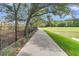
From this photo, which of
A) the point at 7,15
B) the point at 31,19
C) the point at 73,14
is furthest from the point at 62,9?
the point at 7,15

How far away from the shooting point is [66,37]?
→ 14.6 feet

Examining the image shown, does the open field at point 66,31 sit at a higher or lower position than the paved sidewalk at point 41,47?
higher

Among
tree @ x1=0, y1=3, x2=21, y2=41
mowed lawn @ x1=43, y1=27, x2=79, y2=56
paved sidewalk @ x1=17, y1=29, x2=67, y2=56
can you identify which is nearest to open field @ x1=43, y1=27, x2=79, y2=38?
mowed lawn @ x1=43, y1=27, x2=79, y2=56

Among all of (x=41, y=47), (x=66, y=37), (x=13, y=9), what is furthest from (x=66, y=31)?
(x=13, y=9)

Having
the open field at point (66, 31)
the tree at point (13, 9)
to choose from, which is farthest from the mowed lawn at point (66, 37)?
the tree at point (13, 9)

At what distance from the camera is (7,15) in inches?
176

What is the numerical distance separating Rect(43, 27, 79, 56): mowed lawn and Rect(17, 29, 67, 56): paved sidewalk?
0.20 ft

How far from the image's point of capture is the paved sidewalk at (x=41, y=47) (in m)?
4.38

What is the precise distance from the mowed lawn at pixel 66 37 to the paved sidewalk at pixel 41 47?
0.06 m

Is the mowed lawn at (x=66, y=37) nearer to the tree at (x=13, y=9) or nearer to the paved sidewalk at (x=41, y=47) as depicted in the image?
the paved sidewalk at (x=41, y=47)

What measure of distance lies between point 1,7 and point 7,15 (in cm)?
14

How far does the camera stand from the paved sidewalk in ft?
14.4

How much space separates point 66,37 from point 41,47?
0.39 metres

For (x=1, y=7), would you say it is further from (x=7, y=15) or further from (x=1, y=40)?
(x=1, y=40)
